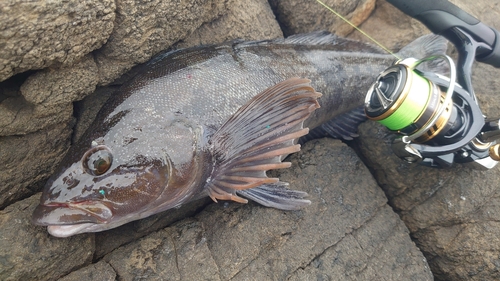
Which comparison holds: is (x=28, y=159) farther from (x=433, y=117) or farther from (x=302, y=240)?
(x=433, y=117)

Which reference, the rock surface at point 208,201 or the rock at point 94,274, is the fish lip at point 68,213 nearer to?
the rock surface at point 208,201

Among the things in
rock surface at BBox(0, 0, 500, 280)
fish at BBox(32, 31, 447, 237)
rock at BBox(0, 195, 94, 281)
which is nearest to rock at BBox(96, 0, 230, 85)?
rock surface at BBox(0, 0, 500, 280)

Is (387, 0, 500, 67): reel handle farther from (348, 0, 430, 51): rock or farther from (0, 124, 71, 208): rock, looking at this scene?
(0, 124, 71, 208): rock

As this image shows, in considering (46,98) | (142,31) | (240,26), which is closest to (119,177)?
(46,98)

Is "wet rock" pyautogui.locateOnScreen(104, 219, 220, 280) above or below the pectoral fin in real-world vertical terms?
below

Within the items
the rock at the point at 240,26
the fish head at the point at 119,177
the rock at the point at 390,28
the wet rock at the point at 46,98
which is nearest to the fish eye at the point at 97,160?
the fish head at the point at 119,177

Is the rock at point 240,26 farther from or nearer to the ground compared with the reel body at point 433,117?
farther from the ground
